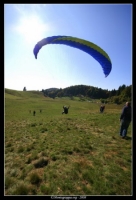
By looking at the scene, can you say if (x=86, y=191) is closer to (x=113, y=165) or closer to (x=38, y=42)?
(x=113, y=165)

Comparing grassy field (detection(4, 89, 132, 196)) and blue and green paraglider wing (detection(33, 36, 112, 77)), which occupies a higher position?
blue and green paraglider wing (detection(33, 36, 112, 77))

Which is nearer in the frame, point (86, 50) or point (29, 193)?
point (29, 193)

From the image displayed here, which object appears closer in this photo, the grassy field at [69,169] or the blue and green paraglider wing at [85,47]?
the grassy field at [69,169]

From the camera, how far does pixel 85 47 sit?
1100 centimetres

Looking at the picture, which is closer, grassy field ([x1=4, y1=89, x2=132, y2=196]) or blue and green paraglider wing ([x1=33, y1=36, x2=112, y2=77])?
grassy field ([x1=4, y1=89, x2=132, y2=196])

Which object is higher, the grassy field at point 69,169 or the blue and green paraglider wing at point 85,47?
the blue and green paraglider wing at point 85,47

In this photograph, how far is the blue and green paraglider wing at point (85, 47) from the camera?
10219 millimetres

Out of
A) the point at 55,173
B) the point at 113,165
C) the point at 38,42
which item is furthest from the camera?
the point at 38,42

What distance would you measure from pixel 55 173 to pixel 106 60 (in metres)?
8.96

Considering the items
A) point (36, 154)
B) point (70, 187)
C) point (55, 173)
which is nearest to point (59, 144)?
point (36, 154)

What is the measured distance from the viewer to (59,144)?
30.9 feet

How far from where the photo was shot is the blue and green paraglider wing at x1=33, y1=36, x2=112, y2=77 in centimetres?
1022

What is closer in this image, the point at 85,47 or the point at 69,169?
the point at 69,169

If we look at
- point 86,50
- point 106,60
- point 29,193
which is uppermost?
point 86,50
